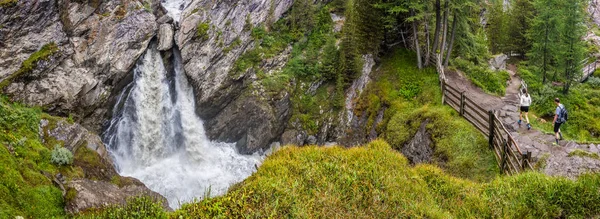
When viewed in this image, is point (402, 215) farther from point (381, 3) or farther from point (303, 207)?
point (381, 3)

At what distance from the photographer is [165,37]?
2331 centimetres

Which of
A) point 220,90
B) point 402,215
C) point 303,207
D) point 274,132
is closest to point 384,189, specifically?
point 402,215

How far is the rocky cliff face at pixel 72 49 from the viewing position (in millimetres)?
18344

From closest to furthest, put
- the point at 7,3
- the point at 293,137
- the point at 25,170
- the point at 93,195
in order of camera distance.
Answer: the point at 25,170
the point at 93,195
the point at 7,3
the point at 293,137

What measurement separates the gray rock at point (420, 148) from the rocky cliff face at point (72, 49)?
59.7 ft

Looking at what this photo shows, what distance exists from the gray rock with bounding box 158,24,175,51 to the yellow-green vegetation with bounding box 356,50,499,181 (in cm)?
1420

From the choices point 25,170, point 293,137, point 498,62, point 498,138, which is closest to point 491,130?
point 498,138

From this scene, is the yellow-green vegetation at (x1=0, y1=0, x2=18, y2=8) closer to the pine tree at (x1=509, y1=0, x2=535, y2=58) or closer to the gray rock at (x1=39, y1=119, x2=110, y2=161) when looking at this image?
the gray rock at (x1=39, y1=119, x2=110, y2=161)

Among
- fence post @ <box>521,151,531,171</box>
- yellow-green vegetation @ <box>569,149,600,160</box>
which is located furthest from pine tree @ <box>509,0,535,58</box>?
fence post @ <box>521,151,531,171</box>

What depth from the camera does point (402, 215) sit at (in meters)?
6.68

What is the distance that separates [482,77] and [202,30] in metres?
20.2

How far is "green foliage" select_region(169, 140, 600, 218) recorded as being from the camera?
6.47m

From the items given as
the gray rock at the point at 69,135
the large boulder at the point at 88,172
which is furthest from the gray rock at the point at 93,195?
the gray rock at the point at 69,135

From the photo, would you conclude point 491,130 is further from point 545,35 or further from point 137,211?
point 545,35
